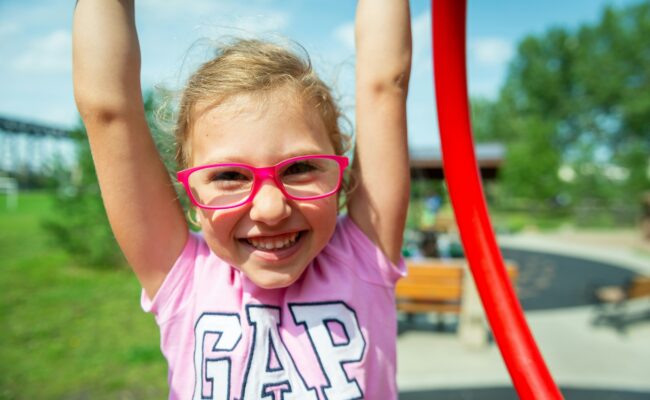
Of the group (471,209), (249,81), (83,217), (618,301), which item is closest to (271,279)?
(249,81)

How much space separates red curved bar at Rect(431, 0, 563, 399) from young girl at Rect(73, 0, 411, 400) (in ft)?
0.34

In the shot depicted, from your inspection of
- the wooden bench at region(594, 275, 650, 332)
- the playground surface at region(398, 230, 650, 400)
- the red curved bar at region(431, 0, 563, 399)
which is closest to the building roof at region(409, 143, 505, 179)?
the playground surface at region(398, 230, 650, 400)

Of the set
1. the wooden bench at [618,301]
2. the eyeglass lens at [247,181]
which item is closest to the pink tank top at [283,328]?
the eyeglass lens at [247,181]

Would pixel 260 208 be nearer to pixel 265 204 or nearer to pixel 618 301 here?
pixel 265 204

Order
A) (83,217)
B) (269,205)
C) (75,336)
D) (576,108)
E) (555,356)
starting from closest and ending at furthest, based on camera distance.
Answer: (269,205)
(555,356)
(75,336)
(83,217)
(576,108)

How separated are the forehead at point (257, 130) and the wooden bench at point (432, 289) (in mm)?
4582

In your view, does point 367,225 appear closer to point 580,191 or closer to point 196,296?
point 196,296

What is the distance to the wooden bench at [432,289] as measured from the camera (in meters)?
5.48

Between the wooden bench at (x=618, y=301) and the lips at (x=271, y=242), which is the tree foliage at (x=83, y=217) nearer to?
the wooden bench at (x=618, y=301)

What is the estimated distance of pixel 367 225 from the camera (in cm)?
125

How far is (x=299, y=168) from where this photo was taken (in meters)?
1.06

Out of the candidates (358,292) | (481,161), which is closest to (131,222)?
(358,292)

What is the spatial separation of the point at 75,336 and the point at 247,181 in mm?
5031

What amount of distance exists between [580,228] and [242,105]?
952 inches
